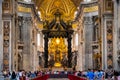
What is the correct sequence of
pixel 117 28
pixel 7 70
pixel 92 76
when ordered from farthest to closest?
pixel 7 70
pixel 92 76
pixel 117 28

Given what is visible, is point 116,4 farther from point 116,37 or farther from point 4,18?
point 4,18

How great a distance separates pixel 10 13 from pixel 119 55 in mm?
15781

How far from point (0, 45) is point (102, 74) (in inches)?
484

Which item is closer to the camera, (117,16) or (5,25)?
(117,16)

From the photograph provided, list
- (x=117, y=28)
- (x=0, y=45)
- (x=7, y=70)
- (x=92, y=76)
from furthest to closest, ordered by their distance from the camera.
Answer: (x=7, y=70)
(x=92, y=76)
(x=117, y=28)
(x=0, y=45)

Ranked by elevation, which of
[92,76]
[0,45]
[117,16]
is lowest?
[92,76]

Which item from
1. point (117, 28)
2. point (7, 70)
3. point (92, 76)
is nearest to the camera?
point (117, 28)

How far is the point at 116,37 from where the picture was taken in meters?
41.4

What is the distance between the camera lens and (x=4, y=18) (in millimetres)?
49625

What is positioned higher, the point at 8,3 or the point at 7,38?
the point at 8,3

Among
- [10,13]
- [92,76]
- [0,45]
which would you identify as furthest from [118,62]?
[10,13]

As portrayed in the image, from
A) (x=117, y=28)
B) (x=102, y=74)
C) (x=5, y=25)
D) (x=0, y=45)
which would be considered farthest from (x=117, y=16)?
(x=5, y=25)

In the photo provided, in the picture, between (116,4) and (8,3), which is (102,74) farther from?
(8,3)

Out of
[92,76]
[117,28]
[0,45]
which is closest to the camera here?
[0,45]
